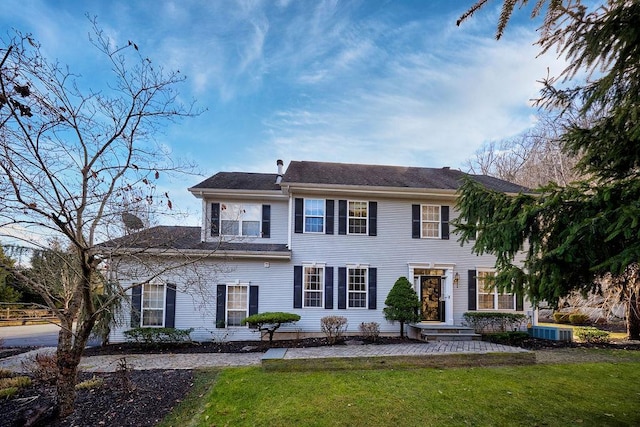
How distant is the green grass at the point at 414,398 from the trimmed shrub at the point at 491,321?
4.86m

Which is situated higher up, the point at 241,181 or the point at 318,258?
the point at 241,181

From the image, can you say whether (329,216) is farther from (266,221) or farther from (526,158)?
(526,158)

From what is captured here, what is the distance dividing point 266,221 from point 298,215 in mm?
1376

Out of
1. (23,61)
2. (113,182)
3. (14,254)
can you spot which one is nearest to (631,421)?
(113,182)

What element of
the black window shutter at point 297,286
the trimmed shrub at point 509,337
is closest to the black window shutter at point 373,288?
the black window shutter at point 297,286

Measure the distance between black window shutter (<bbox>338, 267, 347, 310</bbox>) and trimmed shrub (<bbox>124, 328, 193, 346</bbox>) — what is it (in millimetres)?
5242

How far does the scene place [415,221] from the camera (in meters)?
14.2

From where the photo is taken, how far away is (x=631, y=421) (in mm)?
5535

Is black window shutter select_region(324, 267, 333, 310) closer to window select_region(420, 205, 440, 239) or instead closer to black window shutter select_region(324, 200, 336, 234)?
black window shutter select_region(324, 200, 336, 234)

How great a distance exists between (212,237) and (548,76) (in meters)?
11.6

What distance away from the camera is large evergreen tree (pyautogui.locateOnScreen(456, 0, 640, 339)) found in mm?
4223

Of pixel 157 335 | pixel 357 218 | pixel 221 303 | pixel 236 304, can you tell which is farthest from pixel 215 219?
pixel 357 218

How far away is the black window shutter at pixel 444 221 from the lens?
14.3 meters

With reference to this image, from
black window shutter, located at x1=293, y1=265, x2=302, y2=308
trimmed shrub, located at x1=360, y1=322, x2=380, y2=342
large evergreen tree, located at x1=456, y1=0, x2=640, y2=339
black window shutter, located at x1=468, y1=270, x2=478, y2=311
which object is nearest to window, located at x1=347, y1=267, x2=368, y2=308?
trimmed shrub, located at x1=360, y1=322, x2=380, y2=342
